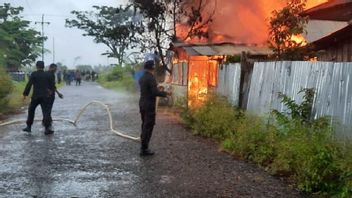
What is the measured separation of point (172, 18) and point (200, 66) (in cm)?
869

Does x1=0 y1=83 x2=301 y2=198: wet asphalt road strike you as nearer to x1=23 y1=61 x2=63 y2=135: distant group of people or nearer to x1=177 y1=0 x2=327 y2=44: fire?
x1=23 y1=61 x2=63 y2=135: distant group of people

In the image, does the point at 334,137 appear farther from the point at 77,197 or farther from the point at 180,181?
the point at 77,197

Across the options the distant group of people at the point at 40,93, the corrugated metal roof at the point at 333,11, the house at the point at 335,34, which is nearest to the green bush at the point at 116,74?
the house at the point at 335,34

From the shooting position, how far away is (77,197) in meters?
6.15

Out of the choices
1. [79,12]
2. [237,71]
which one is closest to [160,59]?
[237,71]

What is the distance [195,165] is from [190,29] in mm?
17184

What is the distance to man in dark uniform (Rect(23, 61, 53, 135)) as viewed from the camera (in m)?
12.0

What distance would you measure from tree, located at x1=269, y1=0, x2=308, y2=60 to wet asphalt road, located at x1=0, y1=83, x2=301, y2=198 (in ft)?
11.9

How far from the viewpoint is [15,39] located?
46.5 m

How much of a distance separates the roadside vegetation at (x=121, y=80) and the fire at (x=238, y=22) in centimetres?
1184

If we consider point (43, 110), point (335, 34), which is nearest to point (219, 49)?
point (335, 34)

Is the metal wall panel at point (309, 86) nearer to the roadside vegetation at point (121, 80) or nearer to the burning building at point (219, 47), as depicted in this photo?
the burning building at point (219, 47)

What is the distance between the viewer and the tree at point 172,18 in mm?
23781

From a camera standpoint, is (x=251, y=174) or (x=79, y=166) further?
(x=79, y=166)
